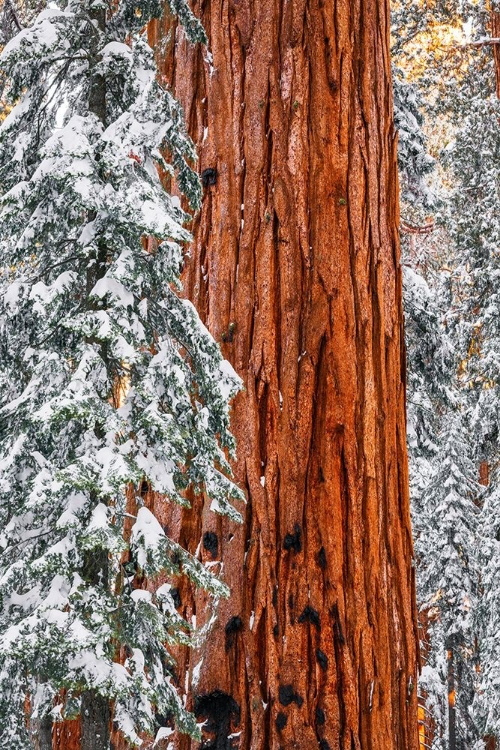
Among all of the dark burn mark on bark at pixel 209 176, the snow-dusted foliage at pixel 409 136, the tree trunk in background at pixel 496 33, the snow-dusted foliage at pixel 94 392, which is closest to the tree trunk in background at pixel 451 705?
the tree trunk in background at pixel 496 33

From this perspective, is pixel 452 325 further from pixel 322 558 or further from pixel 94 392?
pixel 94 392

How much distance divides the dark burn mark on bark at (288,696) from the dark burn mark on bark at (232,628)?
0.73 feet

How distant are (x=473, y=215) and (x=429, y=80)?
4.14 m

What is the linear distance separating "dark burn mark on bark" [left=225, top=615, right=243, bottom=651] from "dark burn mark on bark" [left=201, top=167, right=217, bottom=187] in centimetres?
161

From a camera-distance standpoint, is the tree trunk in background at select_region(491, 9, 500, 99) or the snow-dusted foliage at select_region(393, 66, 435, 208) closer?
the snow-dusted foliage at select_region(393, 66, 435, 208)

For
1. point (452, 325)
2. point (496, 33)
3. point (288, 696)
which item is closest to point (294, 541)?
point (288, 696)

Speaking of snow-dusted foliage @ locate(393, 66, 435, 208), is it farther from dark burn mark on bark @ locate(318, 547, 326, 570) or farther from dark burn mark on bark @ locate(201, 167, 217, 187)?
dark burn mark on bark @ locate(318, 547, 326, 570)

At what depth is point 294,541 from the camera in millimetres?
2922

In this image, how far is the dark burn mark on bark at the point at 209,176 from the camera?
3312mm

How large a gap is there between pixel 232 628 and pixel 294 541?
36 cm

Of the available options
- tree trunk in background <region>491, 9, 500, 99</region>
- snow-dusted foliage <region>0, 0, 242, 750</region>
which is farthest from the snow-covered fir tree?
snow-dusted foliage <region>0, 0, 242, 750</region>

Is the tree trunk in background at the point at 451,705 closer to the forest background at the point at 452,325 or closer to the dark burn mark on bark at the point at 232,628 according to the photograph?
the forest background at the point at 452,325

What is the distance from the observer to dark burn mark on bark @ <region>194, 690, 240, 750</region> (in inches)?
112

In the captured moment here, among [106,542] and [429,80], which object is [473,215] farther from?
[106,542]
